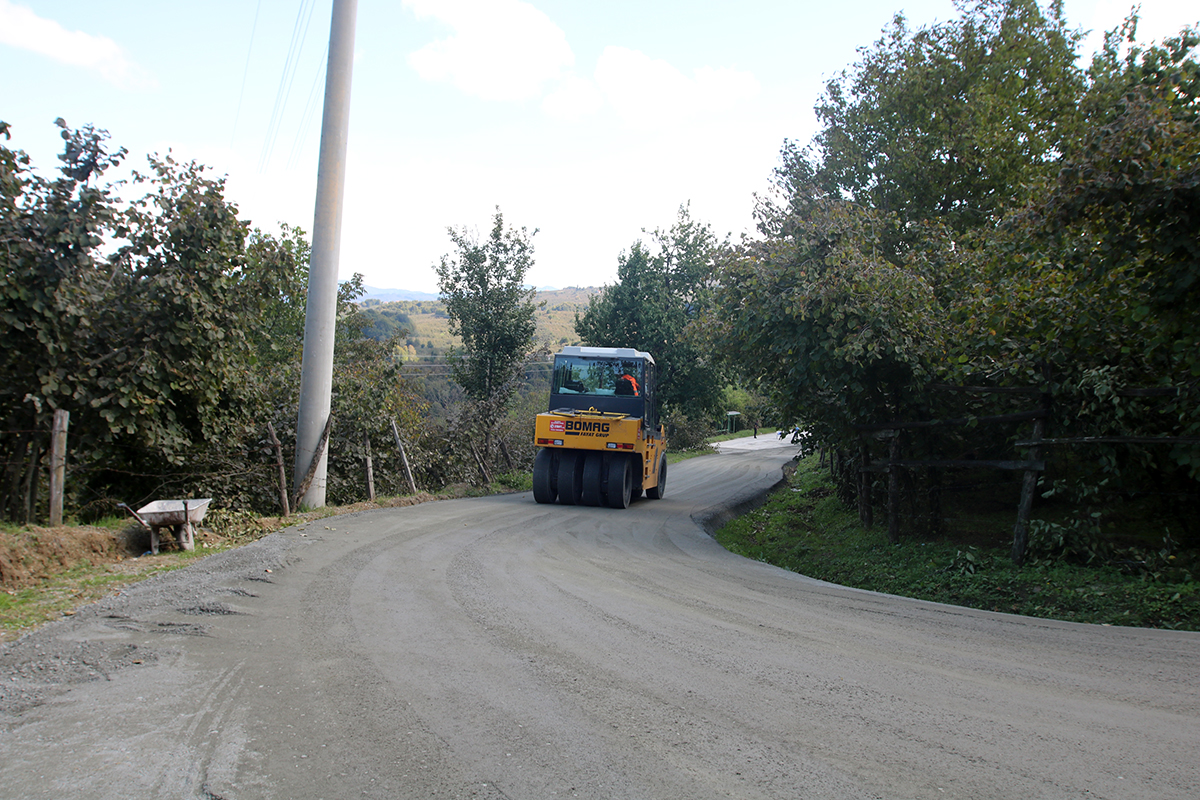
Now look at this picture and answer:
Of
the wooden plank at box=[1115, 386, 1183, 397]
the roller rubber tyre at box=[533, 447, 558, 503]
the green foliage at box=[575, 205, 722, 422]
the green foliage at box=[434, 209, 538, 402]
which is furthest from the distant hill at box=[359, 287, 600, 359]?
the wooden plank at box=[1115, 386, 1183, 397]

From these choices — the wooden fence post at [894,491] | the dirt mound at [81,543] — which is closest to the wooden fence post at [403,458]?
the dirt mound at [81,543]

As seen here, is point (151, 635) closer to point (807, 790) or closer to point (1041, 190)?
point (807, 790)

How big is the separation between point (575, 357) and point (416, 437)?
4.60 meters

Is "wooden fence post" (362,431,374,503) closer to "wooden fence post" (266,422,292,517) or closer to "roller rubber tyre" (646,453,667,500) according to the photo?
"wooden fence post" (266,422,292,517)

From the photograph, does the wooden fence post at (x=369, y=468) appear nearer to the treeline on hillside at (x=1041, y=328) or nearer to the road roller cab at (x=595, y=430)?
the road roller cab at (x=595, y=430)

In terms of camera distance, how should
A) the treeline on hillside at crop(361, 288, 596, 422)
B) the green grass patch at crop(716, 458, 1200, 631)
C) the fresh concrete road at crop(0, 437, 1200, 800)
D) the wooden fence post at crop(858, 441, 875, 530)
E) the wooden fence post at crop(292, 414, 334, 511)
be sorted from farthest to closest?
the treeline on hillside at crop(361, 288, 596, 422) → the wooden fence post at crop(292, 414, 334, 511) → the wooden fence post at crop(858, 441, 875, 530) → the green grass patch at crop(716, 458, 1200, 631) → the fresh concrete road at crop(0, 437, 1200, 800)

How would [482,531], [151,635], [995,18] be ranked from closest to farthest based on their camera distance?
[151,635] → [482,531] → [995,18]

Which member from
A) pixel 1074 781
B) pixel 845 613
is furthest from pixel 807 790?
pixel 845 613

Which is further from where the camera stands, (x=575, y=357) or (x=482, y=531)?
(x=575, y=357)

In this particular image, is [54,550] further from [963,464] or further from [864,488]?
[864,488]

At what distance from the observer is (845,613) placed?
21.3ft

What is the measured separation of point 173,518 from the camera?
27.2 feet

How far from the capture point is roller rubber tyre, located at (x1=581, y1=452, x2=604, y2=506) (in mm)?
15398

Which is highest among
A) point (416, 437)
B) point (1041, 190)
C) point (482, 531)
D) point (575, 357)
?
point (1041, 190)
